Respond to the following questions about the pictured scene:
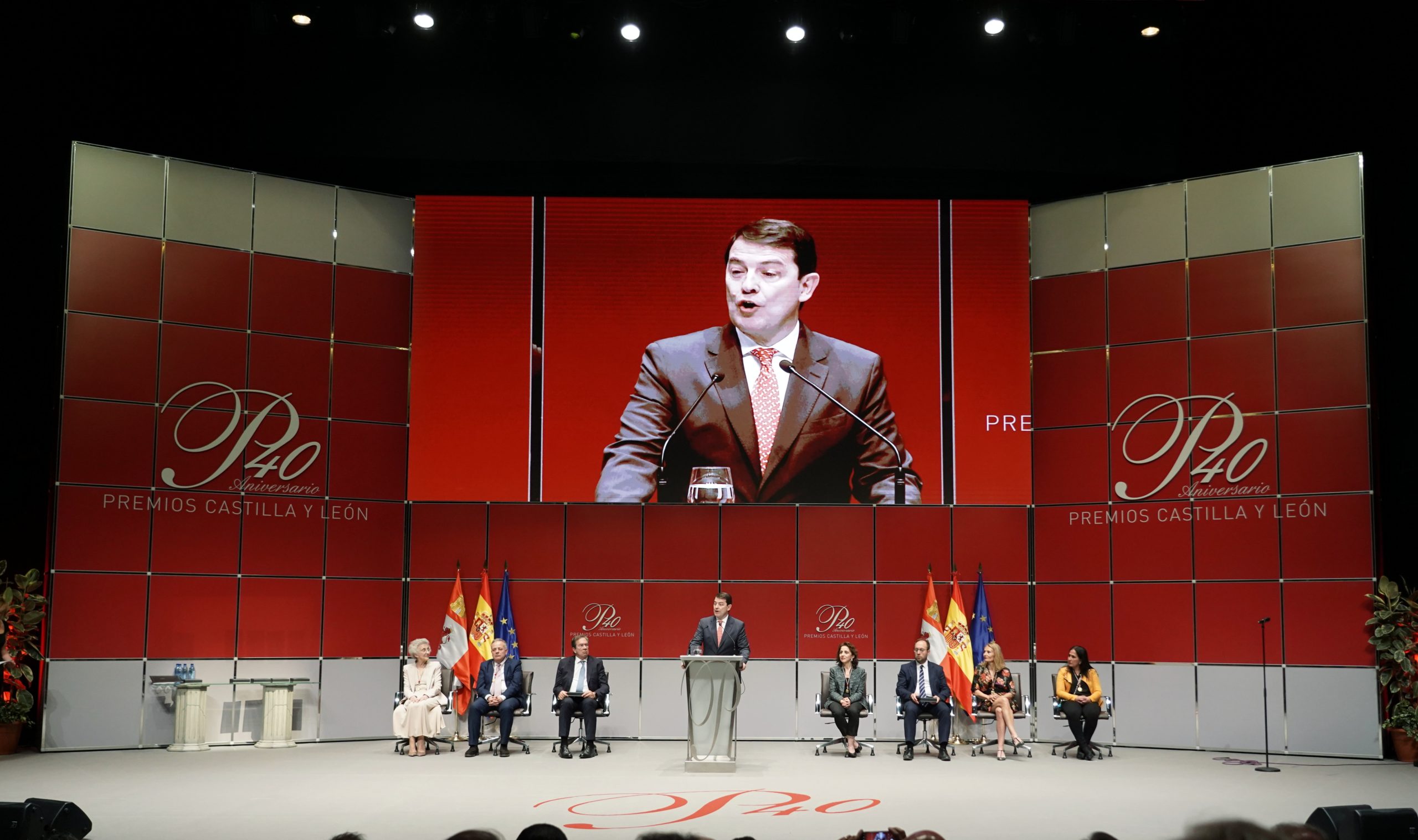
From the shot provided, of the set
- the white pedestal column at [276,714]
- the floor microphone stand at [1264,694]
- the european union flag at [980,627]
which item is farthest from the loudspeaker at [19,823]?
the floor microphone stand at [1264,694]

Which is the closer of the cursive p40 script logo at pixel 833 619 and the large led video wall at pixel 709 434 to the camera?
the large led video wall at pixel 709 434

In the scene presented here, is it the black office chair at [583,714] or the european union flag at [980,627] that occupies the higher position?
the european union flag at [980,627]

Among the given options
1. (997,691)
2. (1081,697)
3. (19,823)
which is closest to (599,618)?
(997,691)

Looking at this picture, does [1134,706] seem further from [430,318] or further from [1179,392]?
[430,318]

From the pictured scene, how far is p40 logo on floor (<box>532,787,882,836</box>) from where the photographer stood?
6.78 meters

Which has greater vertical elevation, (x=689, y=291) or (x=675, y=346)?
(x=689, y=291)

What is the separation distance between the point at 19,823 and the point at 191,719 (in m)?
6.40

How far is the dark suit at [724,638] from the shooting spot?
998 cm

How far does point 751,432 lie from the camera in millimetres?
11141

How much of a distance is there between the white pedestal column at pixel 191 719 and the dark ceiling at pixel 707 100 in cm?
186

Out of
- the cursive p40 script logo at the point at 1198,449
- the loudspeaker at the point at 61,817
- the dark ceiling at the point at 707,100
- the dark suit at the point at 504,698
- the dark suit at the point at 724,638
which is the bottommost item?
the dark suit at the point at 504,698

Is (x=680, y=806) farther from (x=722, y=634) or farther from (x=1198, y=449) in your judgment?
(x=1198, y=449)

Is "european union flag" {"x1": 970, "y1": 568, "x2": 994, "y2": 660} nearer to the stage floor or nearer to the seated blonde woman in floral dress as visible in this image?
the seated blonde woman in floral dress

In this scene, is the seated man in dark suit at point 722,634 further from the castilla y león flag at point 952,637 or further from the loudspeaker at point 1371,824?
the loudspeaker at point 1371,824
